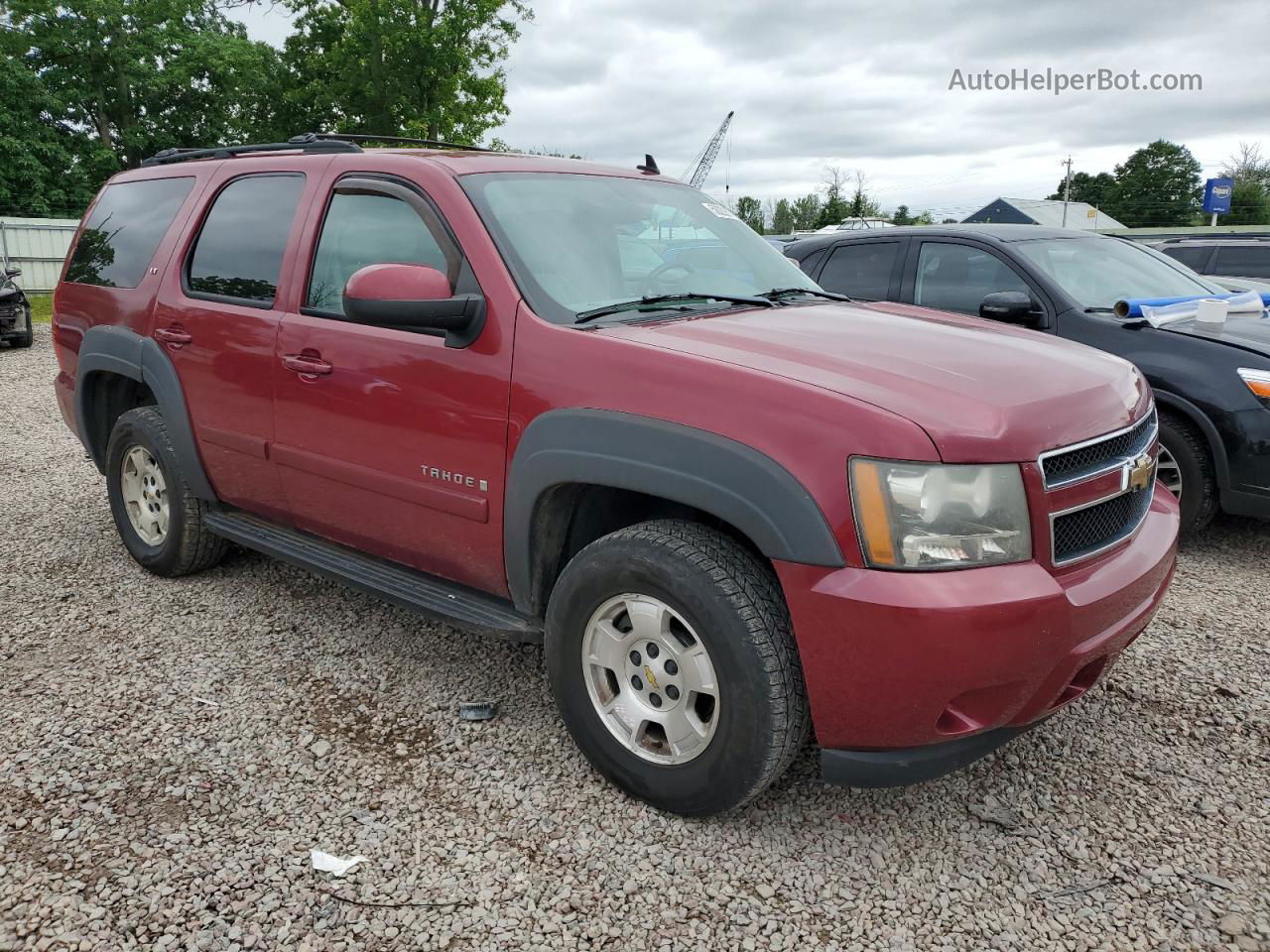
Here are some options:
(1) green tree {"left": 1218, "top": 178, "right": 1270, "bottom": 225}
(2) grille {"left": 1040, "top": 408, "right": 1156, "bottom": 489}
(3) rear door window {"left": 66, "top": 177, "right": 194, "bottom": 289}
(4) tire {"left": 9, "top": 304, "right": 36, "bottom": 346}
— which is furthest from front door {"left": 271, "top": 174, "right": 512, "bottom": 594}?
(1) green tree {"left": 1218, "top": 178, "right": 1270, "bottom": 225}

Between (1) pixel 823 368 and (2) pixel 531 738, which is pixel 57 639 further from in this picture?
(1) pixel 823 368

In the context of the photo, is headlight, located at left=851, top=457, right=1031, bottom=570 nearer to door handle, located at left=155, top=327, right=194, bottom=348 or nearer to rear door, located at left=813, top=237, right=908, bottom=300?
door handle, located at left=155, top=327, right=194, bottom=348

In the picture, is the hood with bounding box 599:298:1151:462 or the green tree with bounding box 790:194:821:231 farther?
the green tree with bounding box 790:194:821:231

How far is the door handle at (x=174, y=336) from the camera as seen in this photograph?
402 centimetres

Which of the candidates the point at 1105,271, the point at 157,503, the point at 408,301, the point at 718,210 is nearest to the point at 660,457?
the point at 408,301

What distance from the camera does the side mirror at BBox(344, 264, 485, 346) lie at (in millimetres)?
2842

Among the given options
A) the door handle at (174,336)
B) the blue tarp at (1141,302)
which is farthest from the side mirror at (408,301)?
the blue tarp at (1141,302)

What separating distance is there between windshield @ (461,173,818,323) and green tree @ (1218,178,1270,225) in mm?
71761

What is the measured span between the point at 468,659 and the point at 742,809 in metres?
1.40

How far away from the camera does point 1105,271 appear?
5883 mm

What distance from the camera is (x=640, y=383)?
2588mm

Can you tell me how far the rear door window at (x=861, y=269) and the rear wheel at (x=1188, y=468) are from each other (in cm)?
211

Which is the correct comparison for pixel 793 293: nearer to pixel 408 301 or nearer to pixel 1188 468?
pixel 408 301

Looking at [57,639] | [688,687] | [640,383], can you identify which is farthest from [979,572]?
[57,639]
